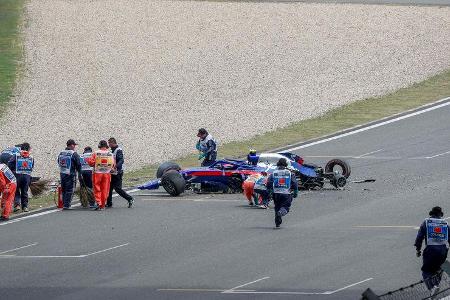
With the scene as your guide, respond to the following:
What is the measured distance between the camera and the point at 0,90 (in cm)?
5522

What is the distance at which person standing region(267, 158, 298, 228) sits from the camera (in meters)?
28.7

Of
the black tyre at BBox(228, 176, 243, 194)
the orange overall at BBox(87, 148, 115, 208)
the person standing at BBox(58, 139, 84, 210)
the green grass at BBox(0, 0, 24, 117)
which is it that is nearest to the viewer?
the orange overall at BBox(87, 148, 115, 208)

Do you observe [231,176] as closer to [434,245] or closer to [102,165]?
[102,165]

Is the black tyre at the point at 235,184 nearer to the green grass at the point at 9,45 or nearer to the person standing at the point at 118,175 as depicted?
the person standing at the point at 118,175

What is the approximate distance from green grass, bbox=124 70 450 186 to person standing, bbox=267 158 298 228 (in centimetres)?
921

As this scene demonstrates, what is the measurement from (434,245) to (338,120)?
2599cm

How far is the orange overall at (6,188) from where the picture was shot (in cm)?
3197

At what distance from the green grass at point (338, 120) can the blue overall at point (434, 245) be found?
16.3 metres

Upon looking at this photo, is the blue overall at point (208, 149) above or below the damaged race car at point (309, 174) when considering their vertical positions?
above

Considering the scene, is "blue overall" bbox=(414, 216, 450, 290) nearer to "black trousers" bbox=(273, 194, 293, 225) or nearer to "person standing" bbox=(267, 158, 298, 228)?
"person standing" bbox=(267, 158, 298, 228)

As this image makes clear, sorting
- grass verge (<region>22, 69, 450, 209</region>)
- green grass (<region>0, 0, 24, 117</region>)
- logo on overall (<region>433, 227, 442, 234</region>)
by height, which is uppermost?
green grass (<region>0, 0, 24, 117</region>)

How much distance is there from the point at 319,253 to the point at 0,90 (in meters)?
31.2

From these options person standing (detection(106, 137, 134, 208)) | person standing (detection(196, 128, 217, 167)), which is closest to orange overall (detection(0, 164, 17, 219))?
person standing (detection(106, 137, 134, 208))

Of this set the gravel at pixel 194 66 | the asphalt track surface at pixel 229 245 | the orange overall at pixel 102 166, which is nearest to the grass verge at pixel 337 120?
the gravel at pixel 194 66
